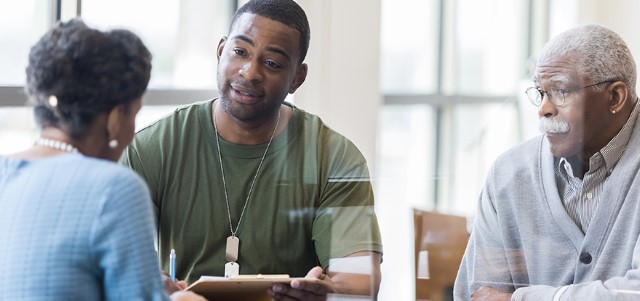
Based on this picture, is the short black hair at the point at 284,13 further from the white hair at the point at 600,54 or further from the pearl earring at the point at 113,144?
the pearl earring at the point at 113,144

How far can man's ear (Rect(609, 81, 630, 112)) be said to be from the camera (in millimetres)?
2164

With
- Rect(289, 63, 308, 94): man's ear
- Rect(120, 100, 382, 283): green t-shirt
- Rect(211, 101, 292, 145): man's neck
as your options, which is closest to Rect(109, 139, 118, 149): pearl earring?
Rect(120, 100, 382, 283): green t-shirt

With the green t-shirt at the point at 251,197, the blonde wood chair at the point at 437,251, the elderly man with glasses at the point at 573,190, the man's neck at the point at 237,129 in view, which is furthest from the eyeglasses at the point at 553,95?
the man's neck at the point at 237,129

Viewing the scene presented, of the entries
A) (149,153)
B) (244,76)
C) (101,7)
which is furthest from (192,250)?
(101,7)

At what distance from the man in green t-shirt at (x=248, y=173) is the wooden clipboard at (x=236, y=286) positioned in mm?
29

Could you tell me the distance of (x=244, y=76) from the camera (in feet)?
6.64

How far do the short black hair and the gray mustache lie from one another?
0.57 metres

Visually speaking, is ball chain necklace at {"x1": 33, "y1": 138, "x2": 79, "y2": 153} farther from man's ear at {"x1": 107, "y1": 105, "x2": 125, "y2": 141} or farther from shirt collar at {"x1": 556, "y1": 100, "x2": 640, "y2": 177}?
shirt collar at {"x1": 556, "y1": 100, "x2": 640, "y2": 177}

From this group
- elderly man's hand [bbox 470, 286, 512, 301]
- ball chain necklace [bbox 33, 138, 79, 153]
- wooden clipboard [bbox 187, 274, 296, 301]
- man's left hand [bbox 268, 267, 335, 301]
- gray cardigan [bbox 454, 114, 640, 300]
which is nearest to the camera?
ball chain necklace [bbox 33, 138, 79, 153]

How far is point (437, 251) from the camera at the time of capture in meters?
2.43

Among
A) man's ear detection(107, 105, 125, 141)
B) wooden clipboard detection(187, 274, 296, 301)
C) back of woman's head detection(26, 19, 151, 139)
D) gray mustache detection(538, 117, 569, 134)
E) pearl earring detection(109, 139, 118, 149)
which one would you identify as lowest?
wooden clipboard detection(187, 274, 296, 301)

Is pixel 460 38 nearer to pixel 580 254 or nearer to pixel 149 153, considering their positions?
pixel 580 254

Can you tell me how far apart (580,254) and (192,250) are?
34.0 inches

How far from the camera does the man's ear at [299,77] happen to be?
213 centimetres
